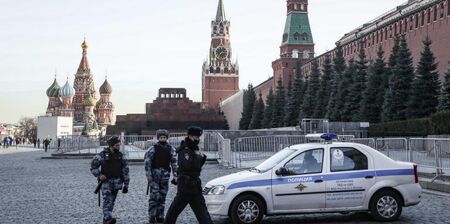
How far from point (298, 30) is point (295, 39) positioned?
69.5 inches

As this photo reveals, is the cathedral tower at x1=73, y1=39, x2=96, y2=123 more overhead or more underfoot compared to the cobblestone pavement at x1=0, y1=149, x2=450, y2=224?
more overhead

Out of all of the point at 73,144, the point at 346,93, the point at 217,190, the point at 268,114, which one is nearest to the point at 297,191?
the point at 217,190

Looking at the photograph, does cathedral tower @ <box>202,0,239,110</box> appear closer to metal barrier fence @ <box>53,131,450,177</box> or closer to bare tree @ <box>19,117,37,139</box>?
bare tree @ <box>19,117,37,139</box>

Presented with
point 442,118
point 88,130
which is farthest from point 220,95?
point 442,118

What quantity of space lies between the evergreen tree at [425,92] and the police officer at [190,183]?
97.3 ft

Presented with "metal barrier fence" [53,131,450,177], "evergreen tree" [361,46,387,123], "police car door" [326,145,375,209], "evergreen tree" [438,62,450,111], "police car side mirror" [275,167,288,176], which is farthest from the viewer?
"evergreen tree" [361,46,387,123]

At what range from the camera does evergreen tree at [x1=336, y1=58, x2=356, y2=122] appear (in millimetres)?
45188

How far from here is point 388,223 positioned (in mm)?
8898

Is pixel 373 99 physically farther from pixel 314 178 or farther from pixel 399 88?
pixel 314 178

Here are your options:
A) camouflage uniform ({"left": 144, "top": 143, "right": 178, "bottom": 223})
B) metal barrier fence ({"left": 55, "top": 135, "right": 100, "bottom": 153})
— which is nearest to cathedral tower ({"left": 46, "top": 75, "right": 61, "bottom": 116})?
metal barrier fence ({"left": 55, "top": 135, "right": 100, "bottom": 153})

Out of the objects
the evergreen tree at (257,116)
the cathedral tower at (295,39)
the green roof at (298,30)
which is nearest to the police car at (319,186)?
the evergreen tree at (257,116)

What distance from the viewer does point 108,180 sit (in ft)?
28.9

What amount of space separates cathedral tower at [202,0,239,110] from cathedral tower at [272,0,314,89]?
3532cm

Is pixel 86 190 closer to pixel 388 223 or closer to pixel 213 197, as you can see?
pixel 213 197
